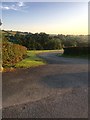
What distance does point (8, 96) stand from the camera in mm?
9156

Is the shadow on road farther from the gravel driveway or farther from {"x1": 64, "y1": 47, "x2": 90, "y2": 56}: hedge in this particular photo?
Result: {"x1": 64, "y1": 47, "x2": 90, "y2": 56}: hedge

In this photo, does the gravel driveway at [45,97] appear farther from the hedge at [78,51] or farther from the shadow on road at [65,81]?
the hedge at [78,51]

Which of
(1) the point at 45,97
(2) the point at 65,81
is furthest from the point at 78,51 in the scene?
(1) the point at 45,97

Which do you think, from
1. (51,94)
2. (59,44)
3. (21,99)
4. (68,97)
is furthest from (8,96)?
(59,44)

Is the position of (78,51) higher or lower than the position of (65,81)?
higher

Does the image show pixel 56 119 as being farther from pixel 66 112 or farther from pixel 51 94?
pixel 51 94

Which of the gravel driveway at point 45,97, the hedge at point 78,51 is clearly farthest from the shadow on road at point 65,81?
the hedge at point 78,51

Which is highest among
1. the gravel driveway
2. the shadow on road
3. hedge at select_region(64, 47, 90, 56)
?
hedge at select_region(64, 47, 90, 56)

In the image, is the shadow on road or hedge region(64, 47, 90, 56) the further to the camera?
hedge region(64, 47, 90, 56)

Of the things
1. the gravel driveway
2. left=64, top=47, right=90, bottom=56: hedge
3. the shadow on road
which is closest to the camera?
the gravel driveway

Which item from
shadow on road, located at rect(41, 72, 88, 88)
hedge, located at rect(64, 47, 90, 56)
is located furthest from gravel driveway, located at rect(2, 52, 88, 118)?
hedge, located at rect(64, 47, 90, 56)

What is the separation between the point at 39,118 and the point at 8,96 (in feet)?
8.84

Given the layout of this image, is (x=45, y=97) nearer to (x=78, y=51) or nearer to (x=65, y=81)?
(x=65, y=81)

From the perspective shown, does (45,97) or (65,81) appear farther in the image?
(65,81)
